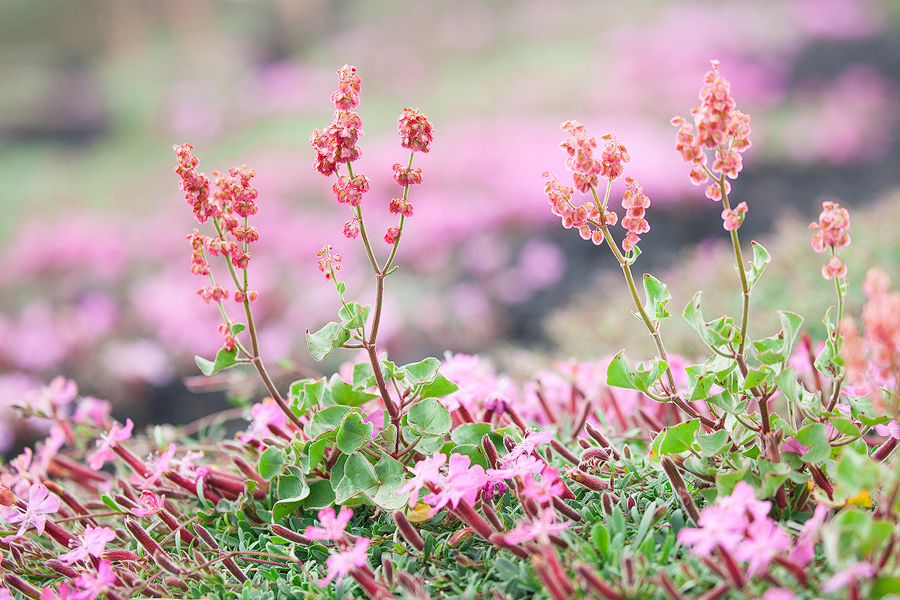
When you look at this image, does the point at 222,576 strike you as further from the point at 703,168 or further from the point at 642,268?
the point at 642,268

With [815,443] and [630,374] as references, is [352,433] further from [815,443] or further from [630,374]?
[815,443]

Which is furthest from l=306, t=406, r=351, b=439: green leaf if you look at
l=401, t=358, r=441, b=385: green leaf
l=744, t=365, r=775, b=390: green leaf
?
l=744, t=365, r=775, b=390: green leaf

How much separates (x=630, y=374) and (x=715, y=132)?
33 centimetres

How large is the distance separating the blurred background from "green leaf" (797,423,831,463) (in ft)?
3.01

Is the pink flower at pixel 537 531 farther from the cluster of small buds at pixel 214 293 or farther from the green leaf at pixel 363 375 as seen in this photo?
the cluster of small buds at pixel 214 293

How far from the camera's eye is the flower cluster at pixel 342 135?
92 centimetres

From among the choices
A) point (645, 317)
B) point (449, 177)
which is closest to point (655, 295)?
point (645, 317)

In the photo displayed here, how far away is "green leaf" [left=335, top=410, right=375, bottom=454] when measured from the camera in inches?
39.8

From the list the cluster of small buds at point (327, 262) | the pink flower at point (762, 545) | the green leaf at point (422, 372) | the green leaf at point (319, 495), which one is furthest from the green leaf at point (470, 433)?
the pink flower at point (762, 545)

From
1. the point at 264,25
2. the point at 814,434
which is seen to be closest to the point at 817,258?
the point at 814,434

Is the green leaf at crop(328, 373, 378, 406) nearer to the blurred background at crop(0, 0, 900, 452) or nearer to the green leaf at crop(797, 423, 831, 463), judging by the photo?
the blurred background at crop(0, 0, 900, 452)

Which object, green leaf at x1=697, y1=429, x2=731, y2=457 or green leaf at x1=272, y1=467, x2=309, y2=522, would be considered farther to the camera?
green leaf at x1=272, y1=467, x2=309, y2=522

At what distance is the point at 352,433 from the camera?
1023 mm

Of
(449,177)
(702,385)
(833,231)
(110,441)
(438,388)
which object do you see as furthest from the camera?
(449,177)
